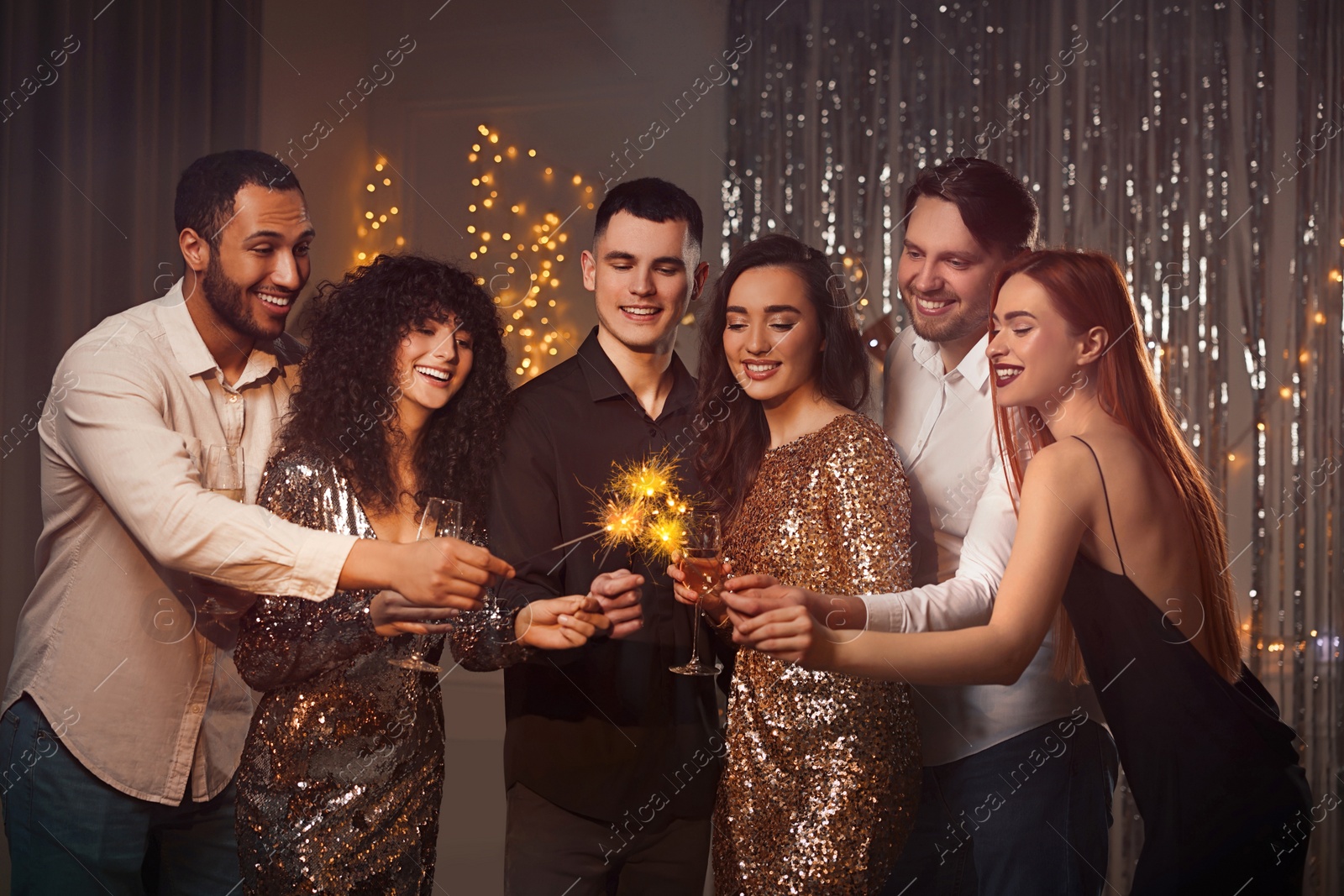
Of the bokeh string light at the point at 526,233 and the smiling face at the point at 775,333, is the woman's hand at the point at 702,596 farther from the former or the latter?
the bokeh string light at the point at 526,233

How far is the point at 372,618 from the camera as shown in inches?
83.2

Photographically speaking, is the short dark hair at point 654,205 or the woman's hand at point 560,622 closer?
the woman's hand at point 560,622

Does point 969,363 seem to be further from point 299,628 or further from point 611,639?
point 299,628

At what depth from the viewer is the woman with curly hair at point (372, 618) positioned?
80.2 inches

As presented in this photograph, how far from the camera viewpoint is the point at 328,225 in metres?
2.68

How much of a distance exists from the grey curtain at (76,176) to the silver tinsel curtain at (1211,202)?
1.77 metres

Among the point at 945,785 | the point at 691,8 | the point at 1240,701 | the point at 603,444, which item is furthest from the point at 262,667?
the point at 691,8

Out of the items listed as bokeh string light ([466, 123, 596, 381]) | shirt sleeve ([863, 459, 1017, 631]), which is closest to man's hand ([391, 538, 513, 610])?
shirt sleeve ([863, 459, 1017, 631])

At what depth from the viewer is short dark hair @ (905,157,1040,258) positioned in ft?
7.61

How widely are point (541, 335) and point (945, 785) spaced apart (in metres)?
1.60

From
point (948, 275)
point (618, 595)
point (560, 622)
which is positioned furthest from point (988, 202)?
point (560, 622)

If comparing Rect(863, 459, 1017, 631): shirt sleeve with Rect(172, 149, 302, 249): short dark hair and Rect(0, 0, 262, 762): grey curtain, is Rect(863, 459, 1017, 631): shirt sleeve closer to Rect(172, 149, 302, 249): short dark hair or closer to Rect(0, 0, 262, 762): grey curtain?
Rect(172, 149, 302, 249): short dark hair

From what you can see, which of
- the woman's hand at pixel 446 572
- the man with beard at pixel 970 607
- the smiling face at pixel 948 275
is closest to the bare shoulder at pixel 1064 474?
the man with beard at pixel 970 607

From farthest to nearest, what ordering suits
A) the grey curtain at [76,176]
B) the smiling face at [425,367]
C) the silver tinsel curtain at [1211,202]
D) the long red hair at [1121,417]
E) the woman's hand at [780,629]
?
Result: the silver tinsel curtain at [1211,202], the grey curtain at [76,176], the smiling face at [425,367], the long red hair at [1121,417], the woman's hand at [780,629]
